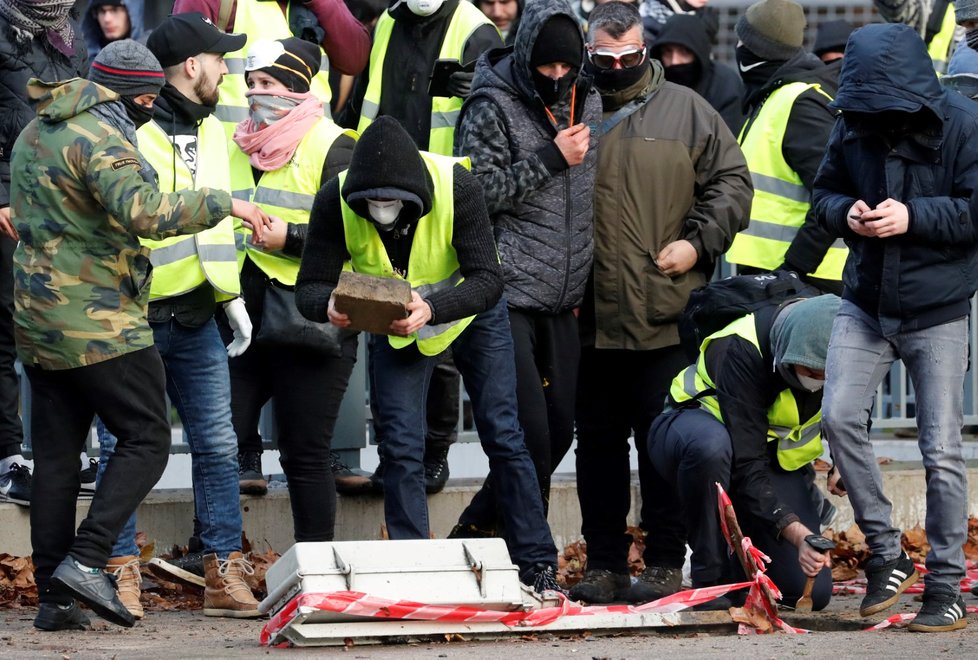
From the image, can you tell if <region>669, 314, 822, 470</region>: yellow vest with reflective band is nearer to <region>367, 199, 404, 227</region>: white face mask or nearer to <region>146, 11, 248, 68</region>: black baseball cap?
<region>367, 199, 404, 227</region>: white face mask

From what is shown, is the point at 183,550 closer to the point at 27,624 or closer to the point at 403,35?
the point at 27,624

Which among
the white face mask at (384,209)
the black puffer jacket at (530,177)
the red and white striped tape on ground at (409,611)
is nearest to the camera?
the red and white striped tape on ground at (409,611)

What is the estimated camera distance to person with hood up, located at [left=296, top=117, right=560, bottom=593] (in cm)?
608

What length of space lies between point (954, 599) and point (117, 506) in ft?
9.44

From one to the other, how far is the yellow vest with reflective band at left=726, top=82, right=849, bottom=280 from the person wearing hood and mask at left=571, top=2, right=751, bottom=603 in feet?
1.83

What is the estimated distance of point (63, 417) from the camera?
20.0ft

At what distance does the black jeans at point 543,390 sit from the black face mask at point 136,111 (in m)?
1.56

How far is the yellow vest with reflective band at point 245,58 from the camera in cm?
751

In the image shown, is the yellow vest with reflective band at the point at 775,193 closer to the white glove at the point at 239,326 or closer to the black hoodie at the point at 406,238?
the black hoodie at the point at 406,238

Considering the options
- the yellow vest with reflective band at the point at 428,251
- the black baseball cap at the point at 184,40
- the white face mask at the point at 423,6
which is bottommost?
the yellow vest with reflective band at the point at 428,251

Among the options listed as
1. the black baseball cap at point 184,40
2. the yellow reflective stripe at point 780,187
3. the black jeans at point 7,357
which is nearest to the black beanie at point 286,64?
the black baseball cap at point 184,40

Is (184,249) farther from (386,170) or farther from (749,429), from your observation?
(749,429)

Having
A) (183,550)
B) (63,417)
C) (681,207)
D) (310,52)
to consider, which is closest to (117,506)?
(63,417)

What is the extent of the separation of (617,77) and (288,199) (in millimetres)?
1412
